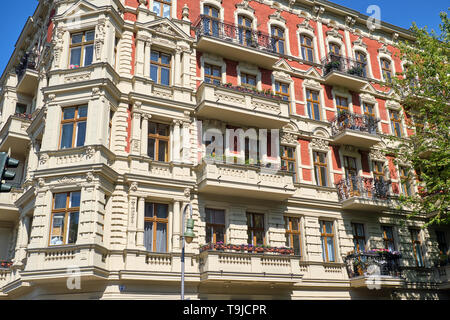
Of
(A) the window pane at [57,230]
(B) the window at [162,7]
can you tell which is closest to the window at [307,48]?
(B) the window at [162,7]

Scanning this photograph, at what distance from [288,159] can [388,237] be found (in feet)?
23.2

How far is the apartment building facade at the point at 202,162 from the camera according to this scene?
1588 centimetres

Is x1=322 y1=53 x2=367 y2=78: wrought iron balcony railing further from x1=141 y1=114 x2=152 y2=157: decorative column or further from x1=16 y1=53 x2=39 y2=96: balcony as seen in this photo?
x1=16 y1=53 x2=39 y2=96: balcony

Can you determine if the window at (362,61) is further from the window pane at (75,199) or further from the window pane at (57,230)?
the window pane at (57,230)

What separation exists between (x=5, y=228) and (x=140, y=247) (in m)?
9.40

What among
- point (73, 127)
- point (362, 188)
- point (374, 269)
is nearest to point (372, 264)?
point (374, 269)

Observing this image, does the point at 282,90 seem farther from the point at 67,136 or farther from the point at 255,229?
the point at 67,136

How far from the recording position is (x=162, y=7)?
69.6 feet

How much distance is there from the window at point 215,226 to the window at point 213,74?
263 inches

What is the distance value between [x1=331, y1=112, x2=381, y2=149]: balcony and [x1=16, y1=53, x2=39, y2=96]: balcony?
16.7 metres

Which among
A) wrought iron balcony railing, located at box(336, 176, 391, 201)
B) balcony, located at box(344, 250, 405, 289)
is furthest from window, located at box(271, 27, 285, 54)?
balcony, located at box(344, 250, 405, 289)

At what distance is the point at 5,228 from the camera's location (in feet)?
69.1

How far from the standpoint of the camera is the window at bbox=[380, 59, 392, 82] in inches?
1072
